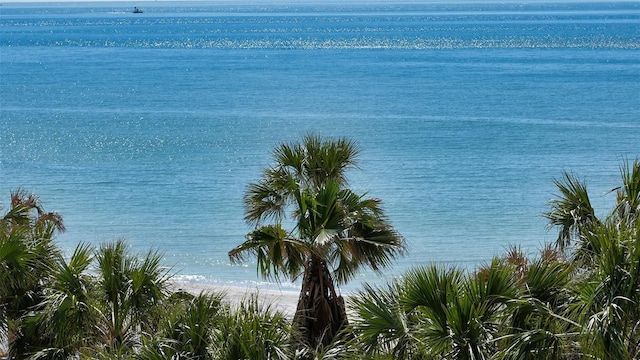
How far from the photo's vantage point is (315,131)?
4575 centimetres

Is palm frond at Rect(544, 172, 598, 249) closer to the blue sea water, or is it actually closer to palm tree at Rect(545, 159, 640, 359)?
palm tree at Rect(545, 159, 640, 359)

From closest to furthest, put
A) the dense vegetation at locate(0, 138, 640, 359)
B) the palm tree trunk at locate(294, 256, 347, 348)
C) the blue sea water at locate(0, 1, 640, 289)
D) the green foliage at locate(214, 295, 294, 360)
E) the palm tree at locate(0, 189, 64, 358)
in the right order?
the dense vegetation at locate(0, 138, 640, 359)
the green foliage at locate(214, 295, 294, 360)
the palm tree at locate(0, 189, 64, 358)
the palm tree trunk at locate(294, 256, 347, 348)
the blue sea water at locate(0, 1, 640, 289)

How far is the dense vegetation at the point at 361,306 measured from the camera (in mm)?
8242

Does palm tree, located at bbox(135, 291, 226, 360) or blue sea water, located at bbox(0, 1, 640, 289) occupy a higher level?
blue sea water, located at bbox(0, 1, 640, 289)

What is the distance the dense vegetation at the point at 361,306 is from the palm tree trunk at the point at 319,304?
0.23 ft

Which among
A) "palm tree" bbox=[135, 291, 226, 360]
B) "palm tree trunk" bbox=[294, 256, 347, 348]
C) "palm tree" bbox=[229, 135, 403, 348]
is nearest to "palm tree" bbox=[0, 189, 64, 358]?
"palm tree" bbox=[229, 135, 403, 348]

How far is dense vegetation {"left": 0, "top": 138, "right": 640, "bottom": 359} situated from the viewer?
8.24 meters

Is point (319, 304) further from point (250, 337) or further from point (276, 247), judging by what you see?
point (250, 337)

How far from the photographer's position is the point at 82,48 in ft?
342

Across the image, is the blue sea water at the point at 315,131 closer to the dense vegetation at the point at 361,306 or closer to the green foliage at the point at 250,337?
the dense vegetation at the point at 361,306

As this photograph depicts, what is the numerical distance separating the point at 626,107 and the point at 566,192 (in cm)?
4249

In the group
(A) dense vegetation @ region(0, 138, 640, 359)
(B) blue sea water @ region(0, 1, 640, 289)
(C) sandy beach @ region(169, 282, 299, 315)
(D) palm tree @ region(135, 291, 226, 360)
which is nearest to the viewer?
(A) dense vegetation @ region(0, 138, 640, 359)

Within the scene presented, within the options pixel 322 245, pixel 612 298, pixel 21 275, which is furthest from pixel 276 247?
pixel 612 298

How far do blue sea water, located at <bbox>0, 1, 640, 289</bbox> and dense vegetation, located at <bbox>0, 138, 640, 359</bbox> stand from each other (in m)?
6.33
